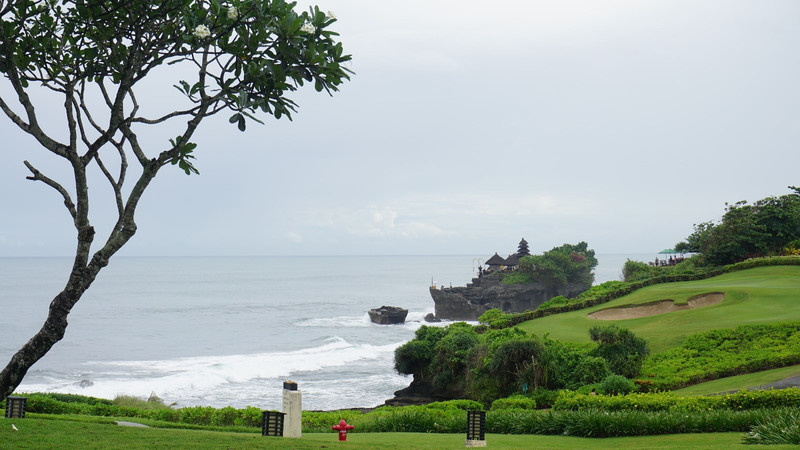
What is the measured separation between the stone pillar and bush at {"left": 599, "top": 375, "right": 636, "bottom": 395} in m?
10.8

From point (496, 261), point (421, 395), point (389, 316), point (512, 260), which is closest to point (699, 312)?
point (421, 395)

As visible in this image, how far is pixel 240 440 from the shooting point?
10.1 metres

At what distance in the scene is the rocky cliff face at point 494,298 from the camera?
229 ft

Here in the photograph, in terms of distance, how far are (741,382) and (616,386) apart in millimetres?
3369

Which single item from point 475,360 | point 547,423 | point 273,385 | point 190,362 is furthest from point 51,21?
point 190,362

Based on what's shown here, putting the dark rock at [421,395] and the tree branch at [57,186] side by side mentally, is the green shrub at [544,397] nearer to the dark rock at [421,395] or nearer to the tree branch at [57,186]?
the dark rock at [421,395]

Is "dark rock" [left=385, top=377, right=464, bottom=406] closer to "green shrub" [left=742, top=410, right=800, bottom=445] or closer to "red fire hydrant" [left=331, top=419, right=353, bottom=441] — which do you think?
"red fire hydrant" [left=331, top=419, right=353, bottom=441]

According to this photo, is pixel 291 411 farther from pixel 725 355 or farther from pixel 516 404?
pixel 725 355

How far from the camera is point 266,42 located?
7148mm

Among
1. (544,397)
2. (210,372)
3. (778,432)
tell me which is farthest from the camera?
(210,372)

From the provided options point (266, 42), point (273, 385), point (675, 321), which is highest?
point (266, 42)

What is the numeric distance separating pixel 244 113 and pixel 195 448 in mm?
5438

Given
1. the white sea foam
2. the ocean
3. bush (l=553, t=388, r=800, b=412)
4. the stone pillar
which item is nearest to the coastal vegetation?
bush (l=553, t=388, r=800, b=412)

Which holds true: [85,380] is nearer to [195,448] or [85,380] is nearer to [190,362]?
[190,362]
